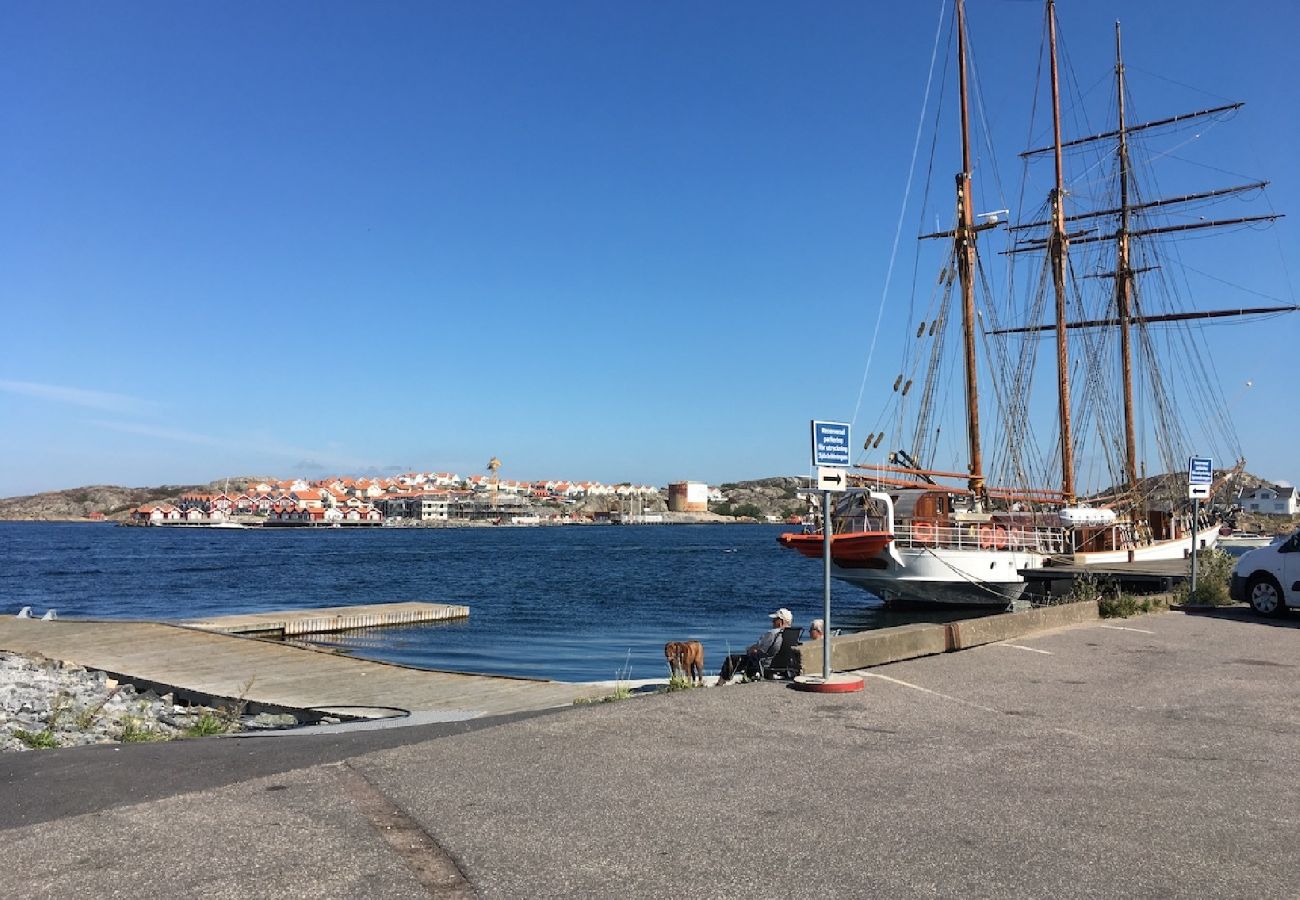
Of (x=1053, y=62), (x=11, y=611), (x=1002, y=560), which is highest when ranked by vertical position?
(x=1053, y=62)

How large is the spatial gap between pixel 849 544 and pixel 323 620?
18.6 meters

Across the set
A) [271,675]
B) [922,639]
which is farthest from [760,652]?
[271,675]

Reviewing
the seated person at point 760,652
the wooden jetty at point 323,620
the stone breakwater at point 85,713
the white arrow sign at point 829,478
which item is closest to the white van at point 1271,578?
the seated person at point 760,652

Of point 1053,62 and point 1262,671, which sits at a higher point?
point 1053,62

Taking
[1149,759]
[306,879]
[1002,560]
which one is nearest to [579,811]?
[306,879]

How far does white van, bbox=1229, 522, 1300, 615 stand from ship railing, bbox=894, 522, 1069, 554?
16.7 metres

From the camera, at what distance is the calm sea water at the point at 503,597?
29406 mm

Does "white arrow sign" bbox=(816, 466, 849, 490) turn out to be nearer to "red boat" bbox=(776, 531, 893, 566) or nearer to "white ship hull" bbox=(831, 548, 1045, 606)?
"red boat" bbox=(776, 531, 893, 566)

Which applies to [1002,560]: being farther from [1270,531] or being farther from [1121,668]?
[1270,531]

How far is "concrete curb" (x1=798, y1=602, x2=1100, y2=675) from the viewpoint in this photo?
476 inches

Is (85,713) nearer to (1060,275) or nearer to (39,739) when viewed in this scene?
(39,739)

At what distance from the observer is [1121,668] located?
12.6 m

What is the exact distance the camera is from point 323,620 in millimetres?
33156

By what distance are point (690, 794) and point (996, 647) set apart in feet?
29.5
